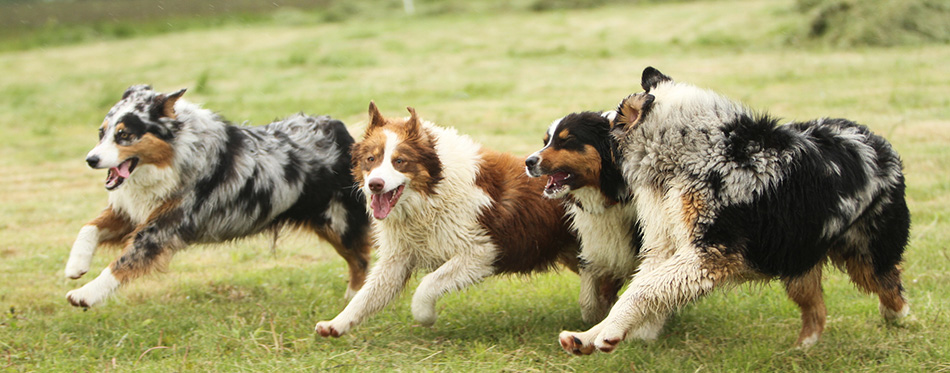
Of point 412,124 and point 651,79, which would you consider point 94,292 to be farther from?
point 651,79

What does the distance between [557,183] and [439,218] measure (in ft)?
3.08

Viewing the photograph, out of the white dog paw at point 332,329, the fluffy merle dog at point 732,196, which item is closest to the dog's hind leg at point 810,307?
the fluffy merle dog at point 732,196

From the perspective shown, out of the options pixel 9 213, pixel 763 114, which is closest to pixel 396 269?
pixel 763 114

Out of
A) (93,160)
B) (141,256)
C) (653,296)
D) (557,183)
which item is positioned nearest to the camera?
(653,296)

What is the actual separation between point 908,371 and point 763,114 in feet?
5.53

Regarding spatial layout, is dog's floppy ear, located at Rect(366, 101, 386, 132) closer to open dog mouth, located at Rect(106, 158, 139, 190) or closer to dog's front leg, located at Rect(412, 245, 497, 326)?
dog's front leg, located at Rect(412, 245, 497, 326)

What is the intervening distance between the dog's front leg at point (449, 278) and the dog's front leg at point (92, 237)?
2.44 metres

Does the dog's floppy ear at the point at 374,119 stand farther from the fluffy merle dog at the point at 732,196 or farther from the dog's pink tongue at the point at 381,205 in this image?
the fluffy merle dog at the point at 732,196

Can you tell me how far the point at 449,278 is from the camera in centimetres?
566

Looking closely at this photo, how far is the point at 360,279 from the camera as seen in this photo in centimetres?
715

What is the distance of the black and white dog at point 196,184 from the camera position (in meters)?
6.17

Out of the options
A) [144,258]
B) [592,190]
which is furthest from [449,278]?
[144,258]

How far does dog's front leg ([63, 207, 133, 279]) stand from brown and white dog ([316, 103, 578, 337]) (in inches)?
76.6

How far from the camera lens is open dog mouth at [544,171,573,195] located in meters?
5.27
